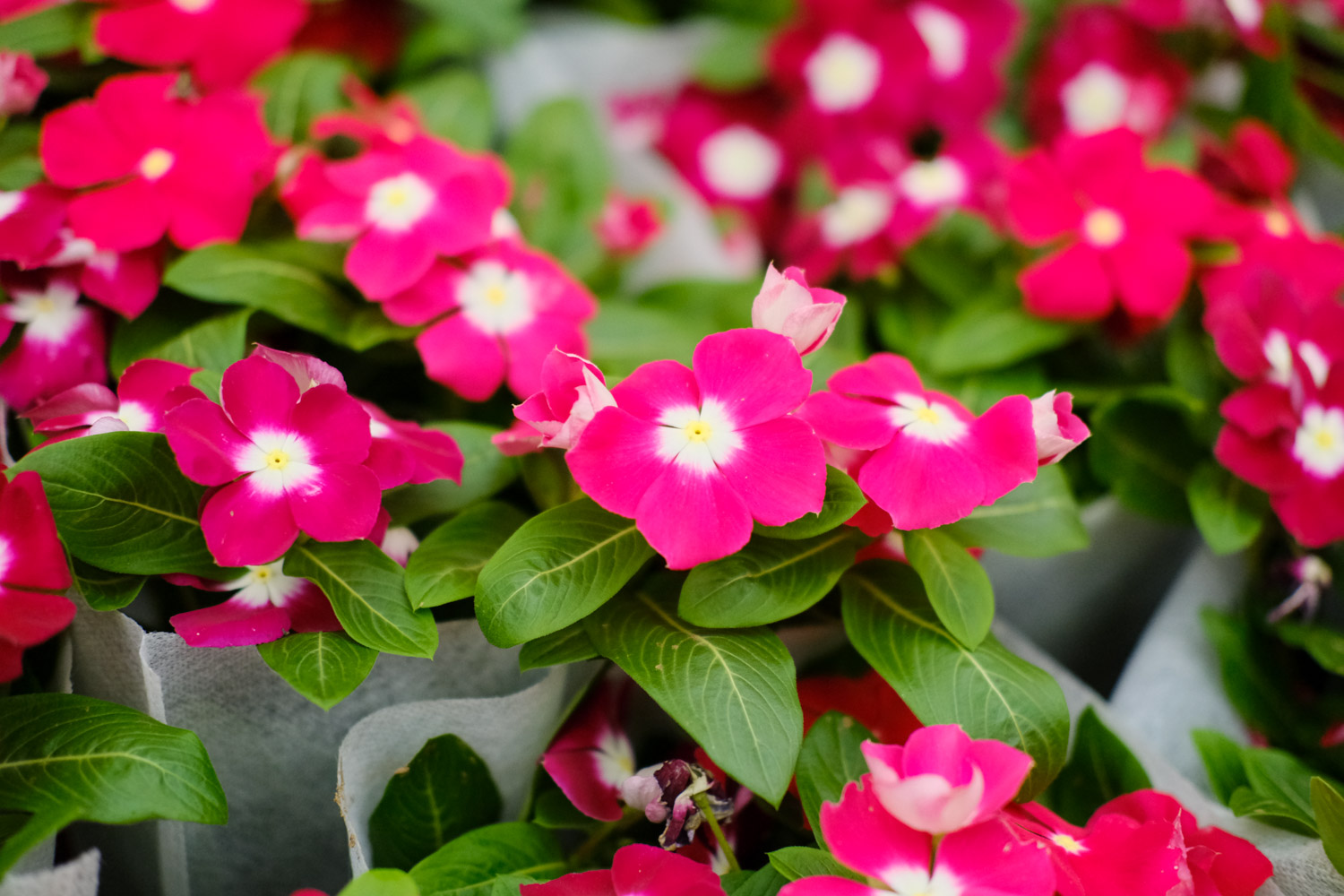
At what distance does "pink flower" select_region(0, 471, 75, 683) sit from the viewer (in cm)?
58

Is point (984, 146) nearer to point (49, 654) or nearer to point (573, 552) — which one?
point (573, 552)

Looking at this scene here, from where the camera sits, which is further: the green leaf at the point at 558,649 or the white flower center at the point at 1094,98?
the white flower center at the point at 1094,98

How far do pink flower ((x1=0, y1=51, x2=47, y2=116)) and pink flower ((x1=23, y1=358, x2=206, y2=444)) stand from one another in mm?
321

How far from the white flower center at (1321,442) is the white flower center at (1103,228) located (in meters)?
0.25

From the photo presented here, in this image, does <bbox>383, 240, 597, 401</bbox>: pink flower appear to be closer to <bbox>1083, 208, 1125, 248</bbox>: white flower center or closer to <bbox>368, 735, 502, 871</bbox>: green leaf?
<bbox>368, 735, 502, 871</bbox>: green leaf

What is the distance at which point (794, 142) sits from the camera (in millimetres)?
1422

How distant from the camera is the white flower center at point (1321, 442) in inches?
32.7

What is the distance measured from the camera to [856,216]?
116 cm

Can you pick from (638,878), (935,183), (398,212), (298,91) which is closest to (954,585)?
(638,878)

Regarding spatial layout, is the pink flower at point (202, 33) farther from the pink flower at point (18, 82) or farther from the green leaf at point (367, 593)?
the green leaf at point (367, 593)

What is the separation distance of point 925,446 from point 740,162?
0.92 meters

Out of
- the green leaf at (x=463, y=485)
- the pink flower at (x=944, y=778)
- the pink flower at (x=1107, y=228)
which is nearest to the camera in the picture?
the pink flower at (x=944, y=778)

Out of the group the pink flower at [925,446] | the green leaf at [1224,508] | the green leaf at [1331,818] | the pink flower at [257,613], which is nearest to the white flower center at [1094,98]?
the green leaf at [1224,508]

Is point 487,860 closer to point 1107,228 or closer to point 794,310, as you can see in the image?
point 794,310
